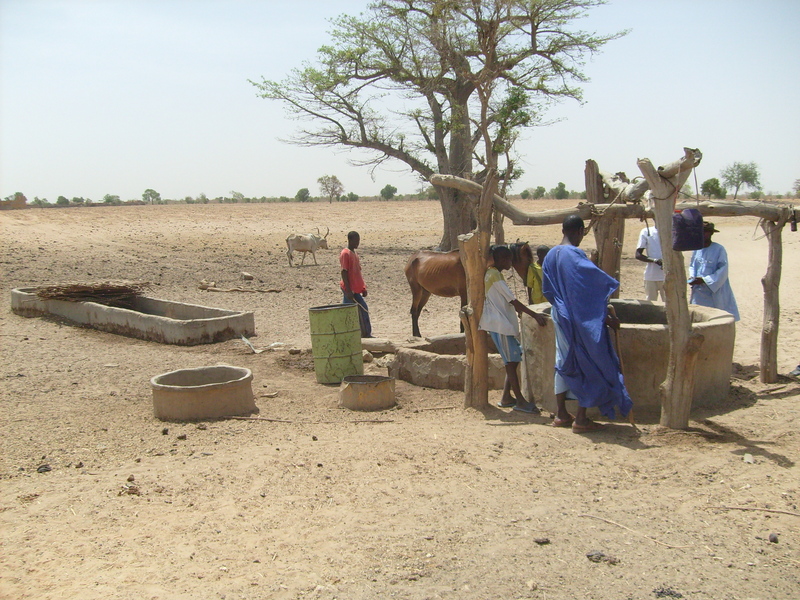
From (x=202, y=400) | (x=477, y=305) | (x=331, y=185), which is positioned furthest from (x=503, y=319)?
(x=331, y=185)

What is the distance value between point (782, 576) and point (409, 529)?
1796mm

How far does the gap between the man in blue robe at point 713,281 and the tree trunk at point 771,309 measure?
1.26 feet


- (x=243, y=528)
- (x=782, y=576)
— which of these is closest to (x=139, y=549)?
(x=243, y=528)

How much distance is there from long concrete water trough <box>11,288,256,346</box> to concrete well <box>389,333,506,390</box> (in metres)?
2.79

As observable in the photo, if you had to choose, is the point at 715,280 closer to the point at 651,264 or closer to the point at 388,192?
the point at 651,264

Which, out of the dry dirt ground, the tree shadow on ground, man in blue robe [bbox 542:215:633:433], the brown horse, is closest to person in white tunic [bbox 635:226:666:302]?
the dry dirt ground

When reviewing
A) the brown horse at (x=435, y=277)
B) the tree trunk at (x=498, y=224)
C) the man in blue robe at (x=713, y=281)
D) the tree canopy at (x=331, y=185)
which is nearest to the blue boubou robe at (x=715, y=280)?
the man in blue robe at (x=713, y=281)

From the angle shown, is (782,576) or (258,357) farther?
(258,357)

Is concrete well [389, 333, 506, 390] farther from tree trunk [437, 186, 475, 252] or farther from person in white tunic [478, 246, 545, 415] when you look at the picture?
tree trunk [437, 186, 475, 252]

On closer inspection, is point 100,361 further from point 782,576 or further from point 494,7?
point 494,7

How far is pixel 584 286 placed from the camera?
534 centimetres

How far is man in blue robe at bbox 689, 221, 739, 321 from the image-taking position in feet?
24.6

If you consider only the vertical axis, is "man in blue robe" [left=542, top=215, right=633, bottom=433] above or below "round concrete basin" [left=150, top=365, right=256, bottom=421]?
above

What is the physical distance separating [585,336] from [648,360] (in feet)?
2.88
